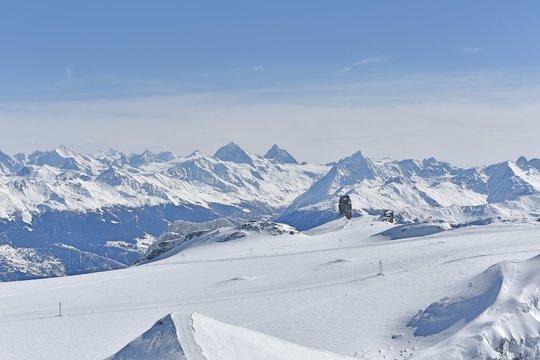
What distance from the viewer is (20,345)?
3738 centimetres

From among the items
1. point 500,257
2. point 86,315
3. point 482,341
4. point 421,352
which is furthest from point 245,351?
point 500,257

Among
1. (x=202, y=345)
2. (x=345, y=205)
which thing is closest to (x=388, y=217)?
(x=345, y=205)

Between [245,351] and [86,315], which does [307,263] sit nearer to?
[86,315]

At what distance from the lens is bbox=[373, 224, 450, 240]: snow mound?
105125 millimetres

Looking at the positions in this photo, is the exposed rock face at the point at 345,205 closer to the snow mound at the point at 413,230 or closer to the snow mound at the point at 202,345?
the snow mound at the point at 413,230

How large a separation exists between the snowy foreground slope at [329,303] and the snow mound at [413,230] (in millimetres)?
34275

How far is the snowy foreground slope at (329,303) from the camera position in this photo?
33.3 m

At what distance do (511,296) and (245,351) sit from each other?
1631 centimetres

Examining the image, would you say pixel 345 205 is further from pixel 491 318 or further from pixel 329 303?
pixel 491 318

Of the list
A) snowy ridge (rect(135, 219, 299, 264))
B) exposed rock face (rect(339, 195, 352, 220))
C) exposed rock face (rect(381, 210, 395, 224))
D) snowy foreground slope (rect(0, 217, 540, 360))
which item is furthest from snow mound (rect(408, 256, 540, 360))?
→ exposed rock face (rect(339, 195, 352, 220))

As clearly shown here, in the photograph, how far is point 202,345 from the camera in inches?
1077

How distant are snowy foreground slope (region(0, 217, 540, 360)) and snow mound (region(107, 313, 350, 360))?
104 cm

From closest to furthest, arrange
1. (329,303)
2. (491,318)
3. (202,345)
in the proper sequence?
(202,345)
(491,318)
(329,303)

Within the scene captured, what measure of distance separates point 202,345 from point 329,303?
1698 centimetres
